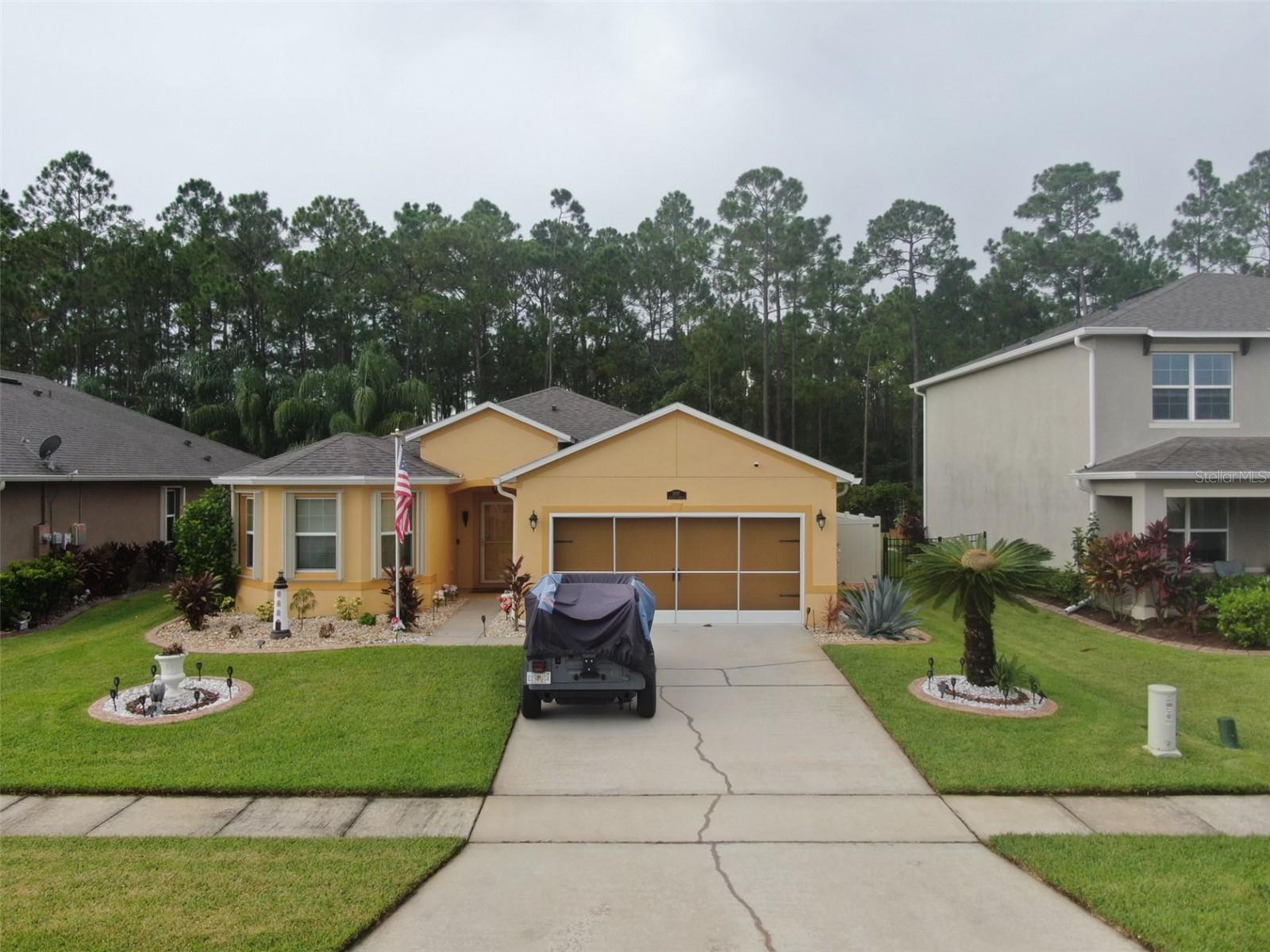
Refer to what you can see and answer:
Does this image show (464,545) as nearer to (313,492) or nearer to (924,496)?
(313,492)

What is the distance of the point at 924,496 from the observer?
24.9 metres

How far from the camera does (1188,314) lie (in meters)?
16.9

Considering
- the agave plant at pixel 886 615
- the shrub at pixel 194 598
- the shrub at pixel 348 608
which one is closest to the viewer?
the agave plant at pixel 886 615

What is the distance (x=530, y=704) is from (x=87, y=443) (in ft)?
51.5

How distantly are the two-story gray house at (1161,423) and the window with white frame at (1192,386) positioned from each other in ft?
0.08

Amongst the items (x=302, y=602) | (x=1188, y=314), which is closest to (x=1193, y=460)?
(x=1188, y=314)

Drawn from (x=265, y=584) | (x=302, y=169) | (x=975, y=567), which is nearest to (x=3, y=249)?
(x=302, y=169)

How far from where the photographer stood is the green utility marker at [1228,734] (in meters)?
8.19

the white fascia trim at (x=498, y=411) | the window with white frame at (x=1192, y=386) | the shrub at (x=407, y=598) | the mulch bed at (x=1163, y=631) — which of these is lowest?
the mulch bed at (x=1163, y=631)

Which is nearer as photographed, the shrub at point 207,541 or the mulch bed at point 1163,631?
the mulch bed at point 1163,631

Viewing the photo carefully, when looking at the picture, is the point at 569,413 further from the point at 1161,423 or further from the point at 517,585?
the point at 1161,423

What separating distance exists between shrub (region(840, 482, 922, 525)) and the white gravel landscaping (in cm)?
2091

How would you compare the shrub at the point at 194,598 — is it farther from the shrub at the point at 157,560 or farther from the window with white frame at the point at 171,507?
the window with white frame at the point at 171,507

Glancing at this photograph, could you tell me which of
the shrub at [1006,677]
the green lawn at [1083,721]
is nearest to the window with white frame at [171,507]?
the green lawn at [1083,721]
